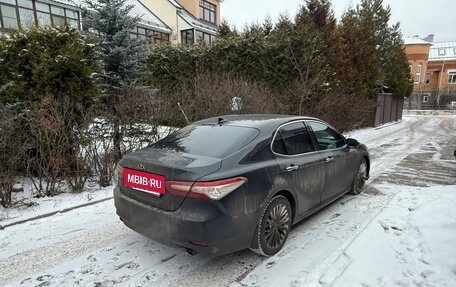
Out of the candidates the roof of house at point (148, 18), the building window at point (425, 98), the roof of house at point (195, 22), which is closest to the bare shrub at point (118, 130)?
the roof of house at point (148, 18)

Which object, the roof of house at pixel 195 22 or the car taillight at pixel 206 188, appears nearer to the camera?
the car taillight at pixel 206 188

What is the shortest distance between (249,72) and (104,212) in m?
9.69

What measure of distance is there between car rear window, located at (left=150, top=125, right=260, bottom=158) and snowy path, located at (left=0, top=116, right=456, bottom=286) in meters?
1.18

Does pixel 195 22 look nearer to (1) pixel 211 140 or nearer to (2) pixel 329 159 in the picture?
(2) pixel 329 159

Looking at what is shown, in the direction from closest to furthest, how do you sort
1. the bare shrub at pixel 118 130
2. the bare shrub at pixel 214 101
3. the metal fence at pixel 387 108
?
1. the bare shrub at pixel 118 130
2. the bare shrub at pixel 214 101
3. the metal fence at pixel 387 108

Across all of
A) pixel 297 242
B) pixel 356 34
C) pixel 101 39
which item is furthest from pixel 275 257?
pixel 356 34

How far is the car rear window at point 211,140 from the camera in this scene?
315cm

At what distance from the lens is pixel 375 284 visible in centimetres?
273

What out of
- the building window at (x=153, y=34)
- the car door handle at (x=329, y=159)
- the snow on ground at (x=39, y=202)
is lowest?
the snow on ground at (x=39, y=202)

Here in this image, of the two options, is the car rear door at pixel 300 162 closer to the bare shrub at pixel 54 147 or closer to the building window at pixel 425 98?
the bare shrub at pixel 54 147

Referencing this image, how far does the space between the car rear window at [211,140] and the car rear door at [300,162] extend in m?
0.41

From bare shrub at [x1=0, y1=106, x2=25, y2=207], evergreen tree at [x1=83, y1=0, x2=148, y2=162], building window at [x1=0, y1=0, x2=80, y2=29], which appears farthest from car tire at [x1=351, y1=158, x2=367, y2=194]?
building window at [x1=0, y1=0, x2=80, y2=29]

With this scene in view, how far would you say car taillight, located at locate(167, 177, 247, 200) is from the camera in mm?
2713

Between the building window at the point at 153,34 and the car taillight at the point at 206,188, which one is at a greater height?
the building window at the point at 153,34
